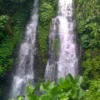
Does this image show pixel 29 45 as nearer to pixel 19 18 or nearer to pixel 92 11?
pixel 19 18

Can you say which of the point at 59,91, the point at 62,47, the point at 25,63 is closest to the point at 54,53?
the point at 62,47

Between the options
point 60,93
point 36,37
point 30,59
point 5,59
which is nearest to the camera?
point 60,93

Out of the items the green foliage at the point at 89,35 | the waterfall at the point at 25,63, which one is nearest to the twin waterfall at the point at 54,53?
the waterfall at the point at 25,63

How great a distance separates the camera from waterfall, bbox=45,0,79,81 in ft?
36.1

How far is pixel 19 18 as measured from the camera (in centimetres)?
1239

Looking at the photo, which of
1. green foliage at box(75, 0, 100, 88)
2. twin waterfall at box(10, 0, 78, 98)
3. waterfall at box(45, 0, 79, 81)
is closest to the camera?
green foliage at box(75, 0, 100, 88)

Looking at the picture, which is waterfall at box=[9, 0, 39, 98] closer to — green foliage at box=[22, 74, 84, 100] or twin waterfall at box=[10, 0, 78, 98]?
twin waterfall at box=[10, 0, 78, 98]

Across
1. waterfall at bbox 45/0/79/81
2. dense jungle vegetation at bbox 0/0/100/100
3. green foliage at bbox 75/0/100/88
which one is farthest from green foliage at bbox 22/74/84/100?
waterfall at bbox 45/0/79/81

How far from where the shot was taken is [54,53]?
38.2 ft

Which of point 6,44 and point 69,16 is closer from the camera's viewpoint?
point 6,44

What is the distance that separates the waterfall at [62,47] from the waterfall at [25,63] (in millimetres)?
826

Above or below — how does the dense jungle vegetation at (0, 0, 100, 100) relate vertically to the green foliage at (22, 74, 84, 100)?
above

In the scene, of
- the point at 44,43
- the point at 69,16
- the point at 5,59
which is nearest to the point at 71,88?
the point at 5,59

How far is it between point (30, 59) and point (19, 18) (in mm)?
2373
